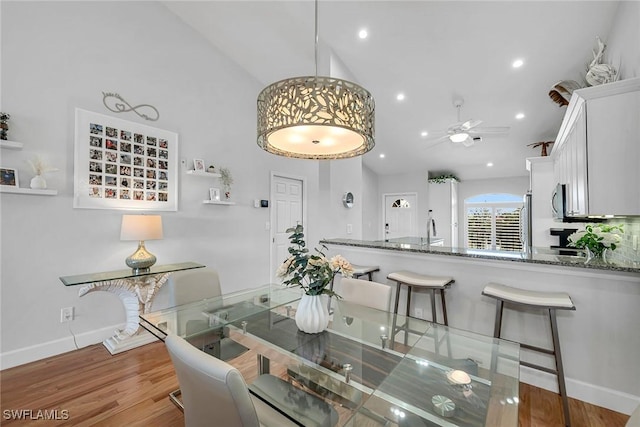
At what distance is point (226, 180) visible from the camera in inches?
154

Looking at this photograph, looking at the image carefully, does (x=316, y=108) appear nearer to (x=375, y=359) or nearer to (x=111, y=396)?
(x=375, y=359)

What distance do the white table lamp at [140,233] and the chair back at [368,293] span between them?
200 centimetres

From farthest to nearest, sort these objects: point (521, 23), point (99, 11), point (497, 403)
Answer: point (99, 11) → point (521, 23) → point (497, 403)

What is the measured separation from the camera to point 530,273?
6.98 feet

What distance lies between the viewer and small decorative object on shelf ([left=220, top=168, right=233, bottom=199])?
153 inches

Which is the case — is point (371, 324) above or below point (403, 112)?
below

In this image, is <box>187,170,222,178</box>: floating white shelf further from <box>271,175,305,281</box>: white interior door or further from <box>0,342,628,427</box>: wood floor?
<box>0,342,628,427</box>: wood floor

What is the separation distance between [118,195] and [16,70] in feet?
4.24

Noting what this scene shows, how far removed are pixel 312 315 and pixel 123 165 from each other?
9.29ft

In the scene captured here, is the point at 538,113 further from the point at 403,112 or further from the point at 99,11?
the point at 99,11

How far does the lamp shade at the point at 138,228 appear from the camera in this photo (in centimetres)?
267

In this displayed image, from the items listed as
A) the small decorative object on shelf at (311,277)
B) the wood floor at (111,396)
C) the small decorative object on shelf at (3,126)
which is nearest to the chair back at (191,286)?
the wood floor at (111,396)

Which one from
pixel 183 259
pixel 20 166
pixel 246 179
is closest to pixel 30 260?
pixel 20 166

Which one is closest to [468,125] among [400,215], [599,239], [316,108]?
[599,239]
